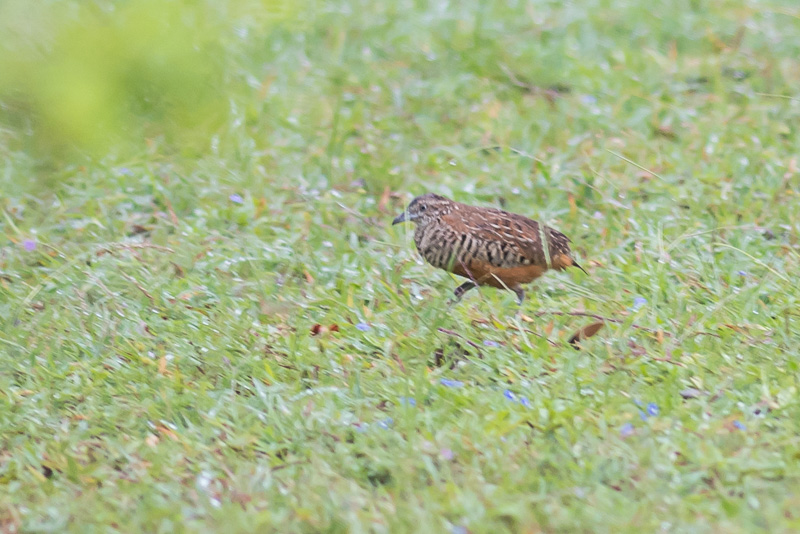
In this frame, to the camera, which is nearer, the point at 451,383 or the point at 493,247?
the point at 451,383

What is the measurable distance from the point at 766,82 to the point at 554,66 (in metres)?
1.78

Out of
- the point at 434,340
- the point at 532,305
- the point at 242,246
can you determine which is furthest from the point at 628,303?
the point at 242,246

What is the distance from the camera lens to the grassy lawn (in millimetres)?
3477

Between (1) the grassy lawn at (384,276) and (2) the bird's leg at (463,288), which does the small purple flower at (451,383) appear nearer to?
(1) the grassy lawn at (384,276)

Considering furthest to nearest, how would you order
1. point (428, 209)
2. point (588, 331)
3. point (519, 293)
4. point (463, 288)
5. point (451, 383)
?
point (428, 209) < point (463, 288) < point (519, 293) < point (588, 331) < point (451, 383)

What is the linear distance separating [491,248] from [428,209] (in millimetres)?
564

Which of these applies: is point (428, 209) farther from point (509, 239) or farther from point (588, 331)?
point (588, 331)

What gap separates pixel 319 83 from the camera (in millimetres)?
8648

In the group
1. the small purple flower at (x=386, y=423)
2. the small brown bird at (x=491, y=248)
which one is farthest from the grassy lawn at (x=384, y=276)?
the small brown bird at (x=491, y=248)

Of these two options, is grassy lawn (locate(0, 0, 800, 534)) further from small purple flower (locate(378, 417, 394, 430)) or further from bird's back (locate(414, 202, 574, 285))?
bird's back (locate(414, 202, 574, 285))

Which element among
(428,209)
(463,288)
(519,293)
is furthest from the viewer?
(428,209)

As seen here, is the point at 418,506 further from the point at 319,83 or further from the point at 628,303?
the point at 319,83

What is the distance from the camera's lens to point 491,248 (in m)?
5.65

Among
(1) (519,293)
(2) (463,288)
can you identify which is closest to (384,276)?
(2) (463,288)
